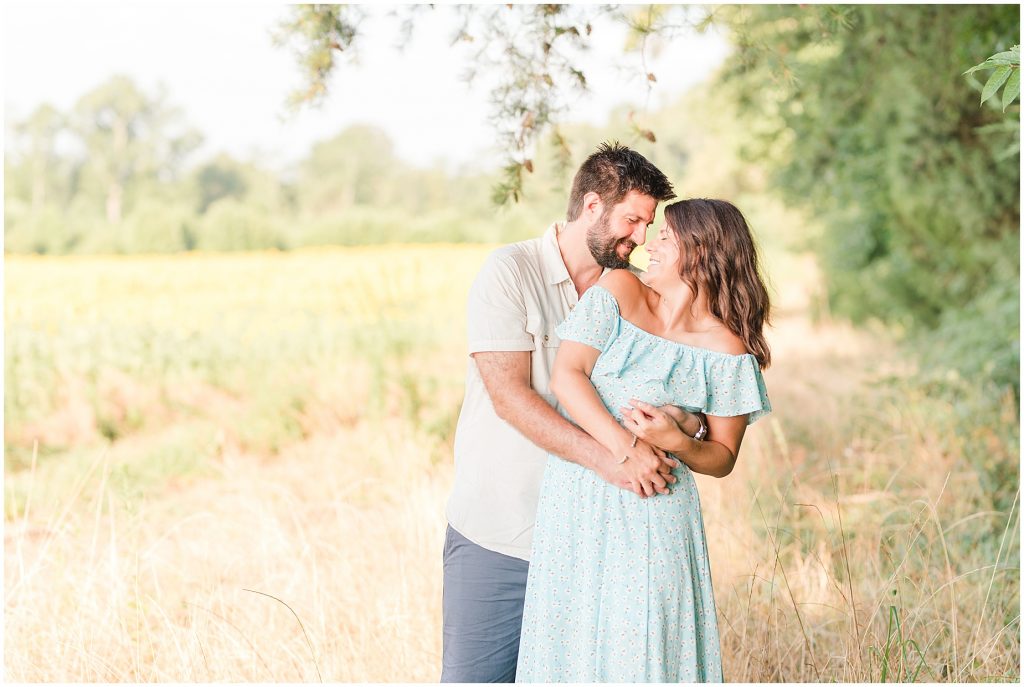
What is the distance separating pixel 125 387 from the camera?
11125 mm

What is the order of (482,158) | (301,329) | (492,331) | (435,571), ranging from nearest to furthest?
(492,331) < (482,158) < (435,571) < (301,329)

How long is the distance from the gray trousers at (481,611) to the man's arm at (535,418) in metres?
0.50

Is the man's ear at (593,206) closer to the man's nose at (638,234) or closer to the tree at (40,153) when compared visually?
the man's nose at (638,234)

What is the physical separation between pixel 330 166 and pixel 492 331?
38392 mm

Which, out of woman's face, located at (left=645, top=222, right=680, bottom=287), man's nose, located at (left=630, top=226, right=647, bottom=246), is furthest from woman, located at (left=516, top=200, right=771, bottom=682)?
man's nose, located at (left=630, top=226, right=647, bottom=246)

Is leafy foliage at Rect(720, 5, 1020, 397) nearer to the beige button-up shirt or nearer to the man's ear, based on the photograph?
the man's ear

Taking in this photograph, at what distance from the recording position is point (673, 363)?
8.68 feet

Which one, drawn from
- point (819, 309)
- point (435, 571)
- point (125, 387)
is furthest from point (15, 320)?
point (819, 309)

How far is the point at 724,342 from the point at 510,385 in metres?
0.63

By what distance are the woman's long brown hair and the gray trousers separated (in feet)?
3.38

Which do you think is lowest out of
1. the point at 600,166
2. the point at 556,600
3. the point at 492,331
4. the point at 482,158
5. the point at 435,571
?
the point at 435,571

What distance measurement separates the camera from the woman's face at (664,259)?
8.88 feet

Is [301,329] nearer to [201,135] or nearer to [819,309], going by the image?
[819,309]

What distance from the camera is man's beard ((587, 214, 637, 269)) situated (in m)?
3.03
